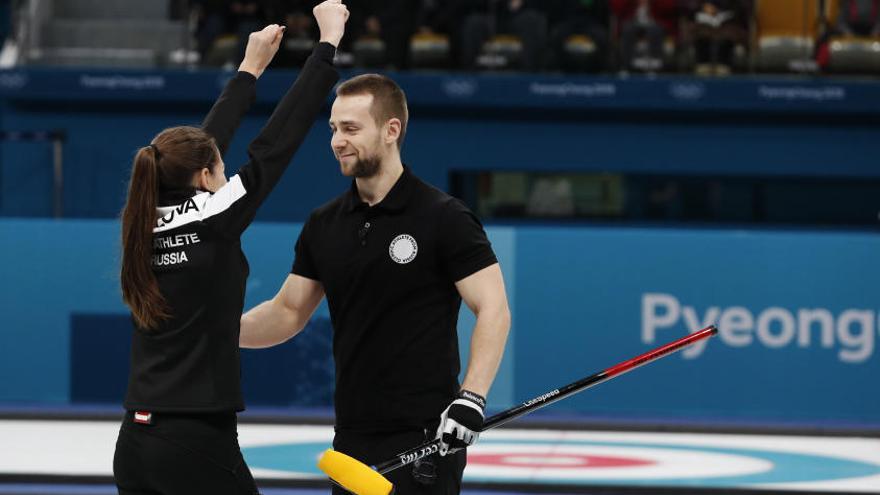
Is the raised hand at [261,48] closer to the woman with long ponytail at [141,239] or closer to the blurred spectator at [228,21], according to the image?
the woman with long ponytail at [141,239]

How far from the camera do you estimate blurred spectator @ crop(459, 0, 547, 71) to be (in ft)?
53.9

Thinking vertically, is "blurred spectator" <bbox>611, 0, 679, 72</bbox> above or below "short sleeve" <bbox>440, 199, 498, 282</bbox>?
above

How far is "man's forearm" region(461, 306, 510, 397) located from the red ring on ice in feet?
14.4

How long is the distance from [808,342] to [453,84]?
6736 mm

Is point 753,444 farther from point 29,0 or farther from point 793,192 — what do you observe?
point 29,0

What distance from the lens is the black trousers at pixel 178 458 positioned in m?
4.10

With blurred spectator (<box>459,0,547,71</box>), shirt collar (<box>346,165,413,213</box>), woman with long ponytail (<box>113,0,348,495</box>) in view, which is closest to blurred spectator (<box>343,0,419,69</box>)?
blurred spectator (<box>459,0,547,71</box>)

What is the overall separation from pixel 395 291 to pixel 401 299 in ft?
0.10

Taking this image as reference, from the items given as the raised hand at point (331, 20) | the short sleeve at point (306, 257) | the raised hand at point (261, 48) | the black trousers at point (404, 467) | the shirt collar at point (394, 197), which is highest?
the raised hand at point (331, 20)

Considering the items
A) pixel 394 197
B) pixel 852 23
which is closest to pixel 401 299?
pixel 394 197

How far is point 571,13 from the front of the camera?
1669 centimetres

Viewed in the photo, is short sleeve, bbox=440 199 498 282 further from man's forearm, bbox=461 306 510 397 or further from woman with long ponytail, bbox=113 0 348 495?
woman with long ponytail, bbox=113 0 348 495

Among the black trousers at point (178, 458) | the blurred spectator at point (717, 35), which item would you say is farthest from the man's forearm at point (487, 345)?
the blurred spectator at point (717, 35)

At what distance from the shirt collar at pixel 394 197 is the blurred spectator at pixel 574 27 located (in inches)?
466
